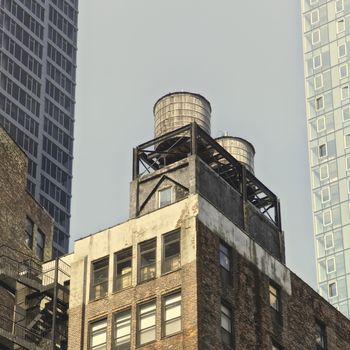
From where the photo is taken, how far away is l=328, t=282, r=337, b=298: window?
158875mm

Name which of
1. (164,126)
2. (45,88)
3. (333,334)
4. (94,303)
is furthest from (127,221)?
(45,88)

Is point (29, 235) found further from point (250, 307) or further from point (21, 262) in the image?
point (250, 307)

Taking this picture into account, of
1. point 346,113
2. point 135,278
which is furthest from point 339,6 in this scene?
point 135,278

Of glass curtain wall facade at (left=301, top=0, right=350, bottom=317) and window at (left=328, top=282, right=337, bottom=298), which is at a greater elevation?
glass curtain wall facade at (left=301, top=0, right=350, bottom=317)

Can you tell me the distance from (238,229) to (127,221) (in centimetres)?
550

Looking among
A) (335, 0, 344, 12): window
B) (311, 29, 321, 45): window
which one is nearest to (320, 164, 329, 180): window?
(311, 29, 321, 45): window

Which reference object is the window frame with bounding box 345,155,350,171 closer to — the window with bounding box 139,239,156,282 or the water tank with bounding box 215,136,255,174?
the water tank with bounding box 215,136,255,174

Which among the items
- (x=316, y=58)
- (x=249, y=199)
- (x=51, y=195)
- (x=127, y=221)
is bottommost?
(x=127, y=221)

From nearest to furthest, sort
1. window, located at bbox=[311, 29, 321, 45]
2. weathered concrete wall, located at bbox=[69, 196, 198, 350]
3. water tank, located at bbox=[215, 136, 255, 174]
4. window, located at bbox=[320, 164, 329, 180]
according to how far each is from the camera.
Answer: weathered concrete wall, located at bbox=[69, 196, 198, 350] → water tank, located at bbox=[215, 136, 255, 174] → window, located at bbox=[320, 164, 329, 180] → window, located at bbox=[311, 29, 321, 45]

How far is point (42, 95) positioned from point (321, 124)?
41.8m

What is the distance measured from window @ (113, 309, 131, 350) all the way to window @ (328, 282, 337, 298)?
10460cm

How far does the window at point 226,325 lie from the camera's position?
5647 centimetres

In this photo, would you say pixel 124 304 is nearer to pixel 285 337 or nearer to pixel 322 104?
pixel 285 337

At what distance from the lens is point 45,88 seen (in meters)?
184
